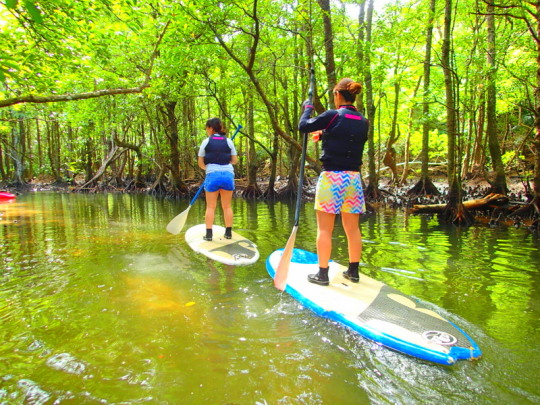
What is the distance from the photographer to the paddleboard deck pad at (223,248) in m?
4.02

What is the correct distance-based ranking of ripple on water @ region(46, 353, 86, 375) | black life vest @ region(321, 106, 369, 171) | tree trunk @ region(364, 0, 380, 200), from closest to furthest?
ripple on water @ region(46, 353, 86, 375) → black life vest @ region(321, 106, 369, 171) → tree trunk @ region(364, 0, 380, 200)

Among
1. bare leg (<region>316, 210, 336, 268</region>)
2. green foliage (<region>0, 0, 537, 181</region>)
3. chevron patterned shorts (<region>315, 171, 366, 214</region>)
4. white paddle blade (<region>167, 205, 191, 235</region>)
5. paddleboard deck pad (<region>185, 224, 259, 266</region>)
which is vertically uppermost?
green foliage (<region>0, 0, 537, 181</region>)

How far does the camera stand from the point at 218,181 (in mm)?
4617

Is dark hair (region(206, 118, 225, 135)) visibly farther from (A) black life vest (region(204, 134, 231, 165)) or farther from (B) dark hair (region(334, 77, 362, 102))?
(B) dark hair (region(334, 77, 362, 102))

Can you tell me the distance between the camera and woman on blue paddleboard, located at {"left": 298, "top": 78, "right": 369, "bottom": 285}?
2801 millimetres

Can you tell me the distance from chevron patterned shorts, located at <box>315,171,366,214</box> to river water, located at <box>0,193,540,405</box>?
90cm

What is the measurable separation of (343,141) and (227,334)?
1.81 m

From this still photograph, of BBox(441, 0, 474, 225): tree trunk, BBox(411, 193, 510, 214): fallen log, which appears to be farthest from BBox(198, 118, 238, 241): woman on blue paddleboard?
BBox(411, 193, 510, 214): fallen log

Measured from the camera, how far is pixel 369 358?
1.94 meters

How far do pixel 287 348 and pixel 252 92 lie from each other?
36.1ft

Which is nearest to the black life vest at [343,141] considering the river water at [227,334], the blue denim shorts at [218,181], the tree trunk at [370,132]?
the river water at [227,334]

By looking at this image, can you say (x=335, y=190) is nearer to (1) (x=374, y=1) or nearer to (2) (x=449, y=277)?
(2) (x=449, y=277)

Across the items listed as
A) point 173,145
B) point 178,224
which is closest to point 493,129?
point 178,224

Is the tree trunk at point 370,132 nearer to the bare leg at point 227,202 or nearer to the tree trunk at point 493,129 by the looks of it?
the tree trunk at point 493,129
